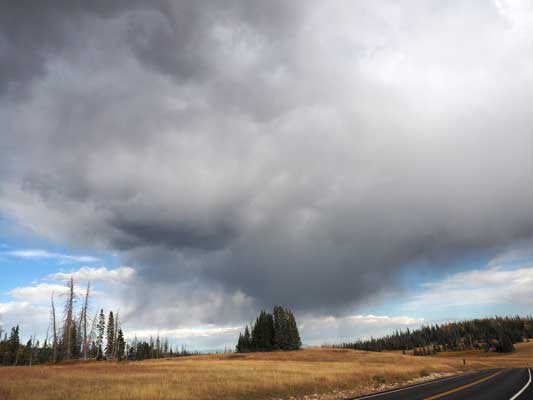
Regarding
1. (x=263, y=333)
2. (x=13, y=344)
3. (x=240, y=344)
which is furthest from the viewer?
(x=240, y=344)

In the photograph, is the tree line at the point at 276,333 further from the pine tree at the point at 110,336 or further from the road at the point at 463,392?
the road at the point at 463,392

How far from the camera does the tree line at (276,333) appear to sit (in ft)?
382

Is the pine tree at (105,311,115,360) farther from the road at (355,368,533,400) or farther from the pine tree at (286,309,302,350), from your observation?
the road at (355,368,533,400)

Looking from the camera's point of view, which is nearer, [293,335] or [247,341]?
[293,335]

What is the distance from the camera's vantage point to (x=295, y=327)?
4899 inches

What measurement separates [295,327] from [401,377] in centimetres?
9540

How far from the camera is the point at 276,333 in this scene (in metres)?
118

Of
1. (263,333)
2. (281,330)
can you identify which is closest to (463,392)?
(281,330)

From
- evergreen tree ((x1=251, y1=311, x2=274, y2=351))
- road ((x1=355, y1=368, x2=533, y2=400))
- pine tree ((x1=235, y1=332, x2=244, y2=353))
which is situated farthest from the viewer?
pine tree ((x1=235, y1=332, x2=244, y2=353))

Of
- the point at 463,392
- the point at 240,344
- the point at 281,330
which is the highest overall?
the point at 463,392

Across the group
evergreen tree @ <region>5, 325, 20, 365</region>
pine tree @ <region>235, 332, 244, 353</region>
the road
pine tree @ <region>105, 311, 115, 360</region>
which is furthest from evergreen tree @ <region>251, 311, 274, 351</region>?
the road

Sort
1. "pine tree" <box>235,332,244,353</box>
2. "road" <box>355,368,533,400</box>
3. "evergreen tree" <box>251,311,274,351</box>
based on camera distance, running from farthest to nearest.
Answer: "pine tree" <box>235,332,244,353</box>
"evergreen tree" <box>251,311,274,351</box>
"road" <box>355,368,533,400</box>

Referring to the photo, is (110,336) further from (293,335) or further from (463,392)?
(463,392)

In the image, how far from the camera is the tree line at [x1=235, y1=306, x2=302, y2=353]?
116312 millimetres
